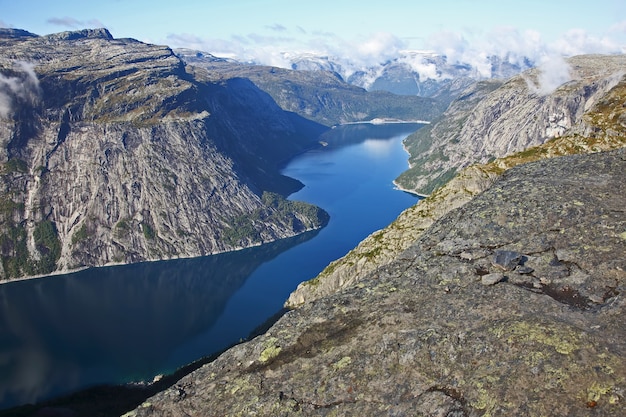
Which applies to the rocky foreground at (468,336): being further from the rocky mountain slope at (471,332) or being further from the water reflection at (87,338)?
the water reflection at (87,338)

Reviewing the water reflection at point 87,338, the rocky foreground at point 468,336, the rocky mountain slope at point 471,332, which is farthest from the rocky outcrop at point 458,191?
the water reflection at point 87,338

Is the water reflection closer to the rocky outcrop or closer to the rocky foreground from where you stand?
the rocky outcrop

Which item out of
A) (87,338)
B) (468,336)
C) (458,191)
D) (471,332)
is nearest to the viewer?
(468,336)

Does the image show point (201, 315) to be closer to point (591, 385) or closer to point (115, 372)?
point (115, 372)

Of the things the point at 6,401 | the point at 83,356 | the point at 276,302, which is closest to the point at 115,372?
the point at 83,356

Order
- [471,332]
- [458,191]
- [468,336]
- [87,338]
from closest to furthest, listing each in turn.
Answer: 1. [468,336]
2. [471,332]
3. [458,191]
4. [87,338]

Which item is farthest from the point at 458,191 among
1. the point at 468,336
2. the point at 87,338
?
the point at 87,338

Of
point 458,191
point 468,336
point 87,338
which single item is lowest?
point 87,338

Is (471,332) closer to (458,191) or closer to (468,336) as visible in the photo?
(468,336)

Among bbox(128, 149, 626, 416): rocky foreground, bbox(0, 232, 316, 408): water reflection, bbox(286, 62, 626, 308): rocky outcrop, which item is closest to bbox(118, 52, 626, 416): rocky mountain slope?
bbox(128, 149, 626, 416): rocky foreground
